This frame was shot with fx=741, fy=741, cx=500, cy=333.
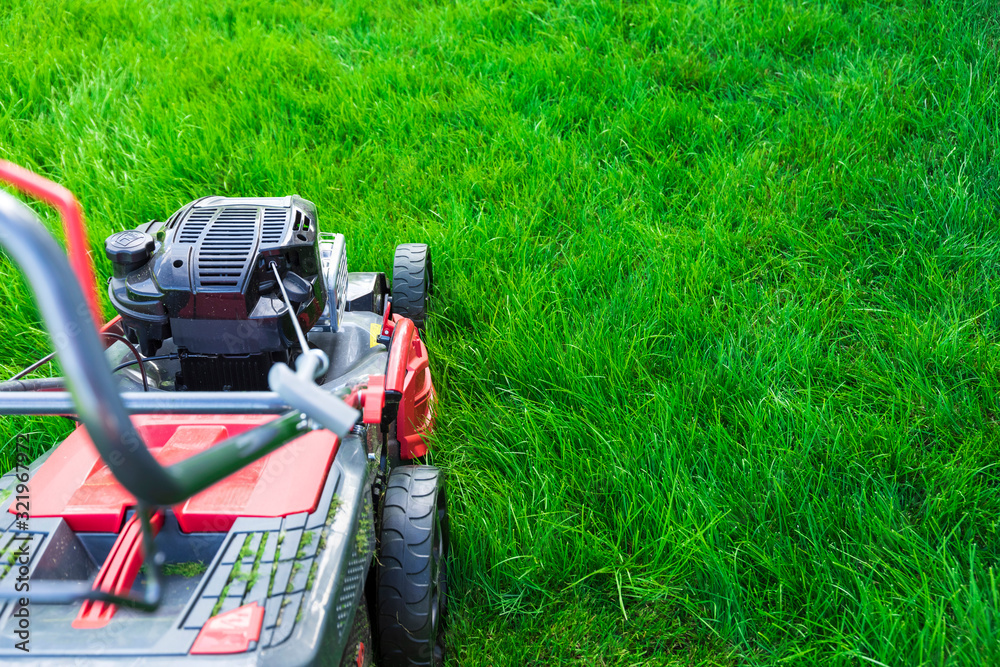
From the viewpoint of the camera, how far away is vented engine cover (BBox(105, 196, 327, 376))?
64.1 inches

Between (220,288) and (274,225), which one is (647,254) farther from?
(220,288)

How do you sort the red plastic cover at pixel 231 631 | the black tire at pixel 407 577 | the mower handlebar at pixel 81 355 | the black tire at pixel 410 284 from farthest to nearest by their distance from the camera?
1. the black tire at pixel 410 284
2. the black tire at pixel 407 577
3. the red plastic cover at pixel 231 631
4. the mower handlebar at pixel 81 355

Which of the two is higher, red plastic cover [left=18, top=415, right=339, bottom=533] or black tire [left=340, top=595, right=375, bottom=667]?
red plastic cover [left=18, top=415, right=339, bottom=533]

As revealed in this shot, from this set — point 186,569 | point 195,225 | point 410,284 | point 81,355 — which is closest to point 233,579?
point 186,569

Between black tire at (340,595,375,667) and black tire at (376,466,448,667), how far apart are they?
0.16ft

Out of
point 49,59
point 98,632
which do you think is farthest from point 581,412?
point 49,59

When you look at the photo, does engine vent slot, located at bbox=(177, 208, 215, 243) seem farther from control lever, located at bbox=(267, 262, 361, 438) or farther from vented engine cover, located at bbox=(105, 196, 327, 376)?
control lever, located at bbox=(267, 262, 361, 438)

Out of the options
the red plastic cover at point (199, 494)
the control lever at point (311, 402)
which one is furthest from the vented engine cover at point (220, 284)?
the control lever at point (311, 402)

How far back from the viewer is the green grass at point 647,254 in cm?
178

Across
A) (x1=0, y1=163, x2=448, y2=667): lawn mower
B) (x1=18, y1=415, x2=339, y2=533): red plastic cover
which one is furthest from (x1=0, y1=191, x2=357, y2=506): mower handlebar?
(x1=18, y1=415, x2=339, y2=533): red plastic cover

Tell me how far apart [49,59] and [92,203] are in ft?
4.28

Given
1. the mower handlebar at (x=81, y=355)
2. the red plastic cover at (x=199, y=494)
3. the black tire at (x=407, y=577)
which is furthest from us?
the black tire at (x=407, y=577)

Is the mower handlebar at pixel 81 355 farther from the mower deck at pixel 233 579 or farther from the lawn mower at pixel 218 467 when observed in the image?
the mower deck at pixel 233 579

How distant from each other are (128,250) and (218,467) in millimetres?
1056
